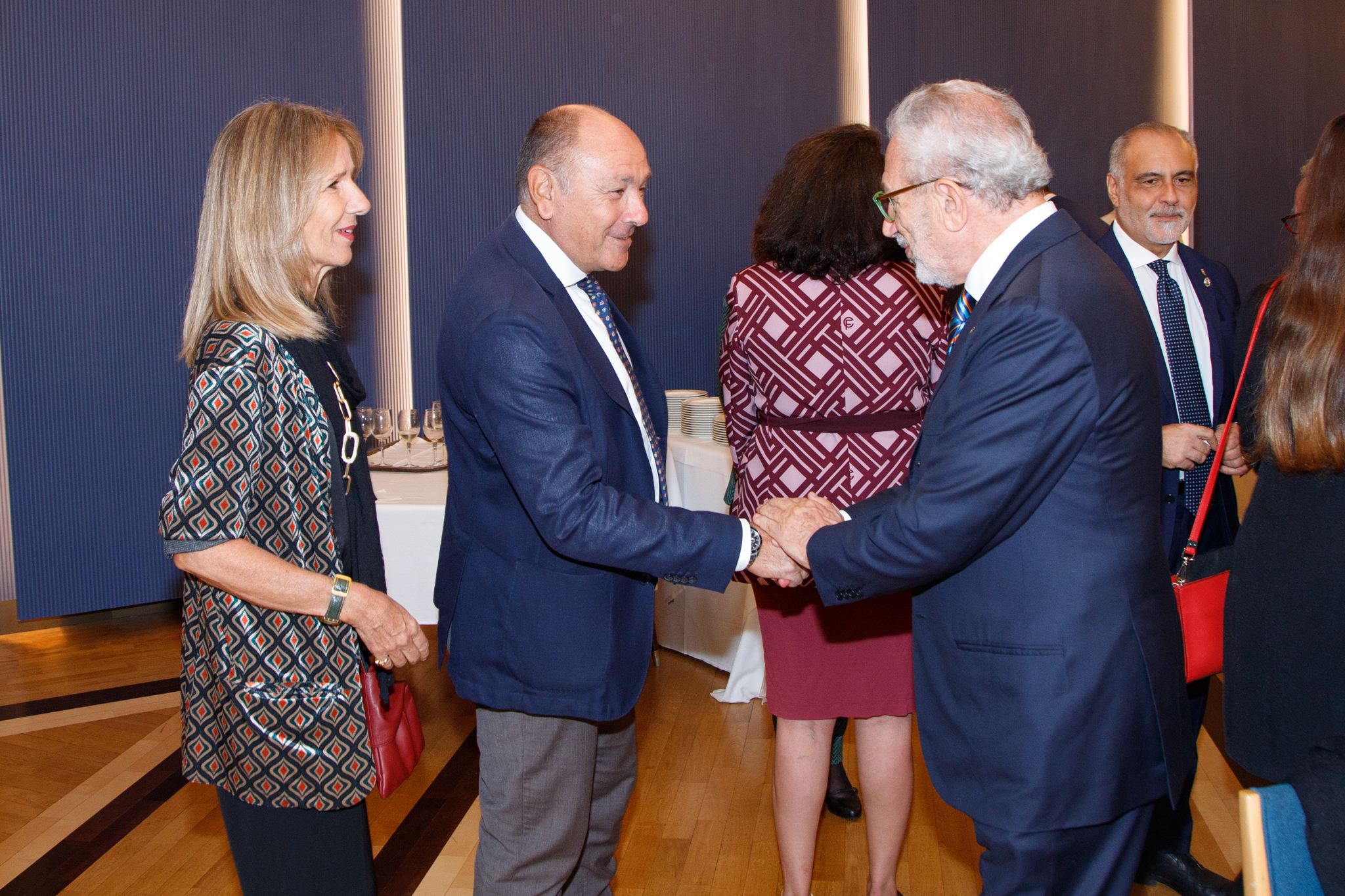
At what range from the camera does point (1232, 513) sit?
Answer: 8.59 feet

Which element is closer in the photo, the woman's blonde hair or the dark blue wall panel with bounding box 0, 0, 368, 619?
the woman's blonde hair

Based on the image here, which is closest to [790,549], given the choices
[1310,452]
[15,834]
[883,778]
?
[883,778]

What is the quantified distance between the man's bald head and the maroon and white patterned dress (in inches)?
23.3

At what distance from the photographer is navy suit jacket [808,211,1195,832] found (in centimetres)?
145

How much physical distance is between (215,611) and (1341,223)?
6.42 ft

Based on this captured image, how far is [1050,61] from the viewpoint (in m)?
5.65

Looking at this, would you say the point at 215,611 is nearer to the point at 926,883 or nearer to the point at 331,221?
the point at 331,221

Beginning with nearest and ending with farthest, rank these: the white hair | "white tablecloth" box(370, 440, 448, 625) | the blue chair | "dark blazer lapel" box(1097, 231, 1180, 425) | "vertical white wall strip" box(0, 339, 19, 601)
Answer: the blue chair
the white hair
"dark blazer lapel" box(1097, 231, 1180, 425)
"white tablecloth" box(370, 440, 448, 625)
"vertical white wall strip" box(0, 339, 19, 601)

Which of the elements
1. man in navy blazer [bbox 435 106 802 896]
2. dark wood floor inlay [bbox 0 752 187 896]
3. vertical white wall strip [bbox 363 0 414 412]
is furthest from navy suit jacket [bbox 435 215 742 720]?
vertical white wall strip [bbox 363 0 414 412]

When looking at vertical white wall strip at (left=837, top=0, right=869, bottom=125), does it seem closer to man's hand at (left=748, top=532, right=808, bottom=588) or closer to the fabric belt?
the fabric belt

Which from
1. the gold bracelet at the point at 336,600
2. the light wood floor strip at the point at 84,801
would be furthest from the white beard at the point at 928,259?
the light wood floor strip at the point at 84,801

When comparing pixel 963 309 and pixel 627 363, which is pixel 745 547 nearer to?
pixel 627 363

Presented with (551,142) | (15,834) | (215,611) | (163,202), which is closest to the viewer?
(215,611)

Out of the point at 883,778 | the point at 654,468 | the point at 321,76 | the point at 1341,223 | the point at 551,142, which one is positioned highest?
the point at 321,76
